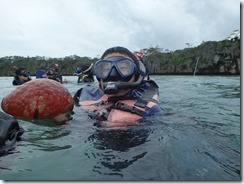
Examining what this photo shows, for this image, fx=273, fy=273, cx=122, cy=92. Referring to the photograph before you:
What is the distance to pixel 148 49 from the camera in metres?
68.0

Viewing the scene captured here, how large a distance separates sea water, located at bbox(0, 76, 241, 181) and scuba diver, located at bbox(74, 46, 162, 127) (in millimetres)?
241

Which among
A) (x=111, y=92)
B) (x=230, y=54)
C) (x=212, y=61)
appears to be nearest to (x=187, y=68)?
(x=212, y=61)

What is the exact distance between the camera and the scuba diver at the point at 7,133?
7.62ft

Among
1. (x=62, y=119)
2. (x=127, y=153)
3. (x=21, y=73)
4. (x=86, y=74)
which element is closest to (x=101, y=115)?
(x=62, y=119)

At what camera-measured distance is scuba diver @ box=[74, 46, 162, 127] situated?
3.59m

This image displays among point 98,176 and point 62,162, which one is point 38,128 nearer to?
point 62,162

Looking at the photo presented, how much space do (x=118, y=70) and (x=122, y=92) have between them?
0.33m

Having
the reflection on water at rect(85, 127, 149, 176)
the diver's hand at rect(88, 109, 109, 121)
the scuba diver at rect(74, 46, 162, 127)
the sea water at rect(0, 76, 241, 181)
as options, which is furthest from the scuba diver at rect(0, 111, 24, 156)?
the diver's hand at rect(88, 109, 109, 121)

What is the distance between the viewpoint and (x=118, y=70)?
4.01 metres

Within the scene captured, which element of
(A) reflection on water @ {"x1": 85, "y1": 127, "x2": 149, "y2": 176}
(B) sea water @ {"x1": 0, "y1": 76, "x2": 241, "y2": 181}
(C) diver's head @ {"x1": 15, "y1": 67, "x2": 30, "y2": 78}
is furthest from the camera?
(C) diver's head @ {"x1": 15, "y1": 67, "x2": 30, "y2": 78}

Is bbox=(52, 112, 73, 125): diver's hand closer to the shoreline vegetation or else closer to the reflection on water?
the reflection on water

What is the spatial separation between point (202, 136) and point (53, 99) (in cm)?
190

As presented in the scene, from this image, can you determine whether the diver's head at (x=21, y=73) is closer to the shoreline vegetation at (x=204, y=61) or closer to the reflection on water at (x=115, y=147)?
the reflection on water at (x=115, y=147)

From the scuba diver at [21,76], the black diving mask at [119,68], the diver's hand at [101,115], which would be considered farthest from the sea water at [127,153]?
the scuba diver at [21,76]
